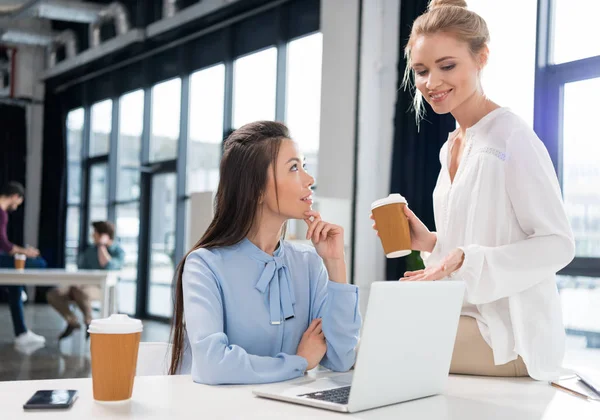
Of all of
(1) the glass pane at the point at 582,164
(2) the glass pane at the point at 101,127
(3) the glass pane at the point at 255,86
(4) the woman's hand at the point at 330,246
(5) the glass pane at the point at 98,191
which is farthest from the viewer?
(5) the glass pane at the point at 98,191

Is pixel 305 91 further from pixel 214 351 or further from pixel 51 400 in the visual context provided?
pixel 51 400

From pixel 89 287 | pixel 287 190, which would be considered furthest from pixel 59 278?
pixel 287 190

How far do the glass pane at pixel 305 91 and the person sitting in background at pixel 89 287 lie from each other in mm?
2387

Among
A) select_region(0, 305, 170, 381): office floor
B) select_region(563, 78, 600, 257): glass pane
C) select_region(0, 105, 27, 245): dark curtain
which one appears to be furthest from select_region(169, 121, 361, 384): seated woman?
select_region(0, 105, 27, 245): dark curtain

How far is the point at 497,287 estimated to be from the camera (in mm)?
1447

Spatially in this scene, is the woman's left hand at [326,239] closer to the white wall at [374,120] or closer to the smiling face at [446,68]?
the smiling face at [446,68]

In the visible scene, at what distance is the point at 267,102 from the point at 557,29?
3.49 metres

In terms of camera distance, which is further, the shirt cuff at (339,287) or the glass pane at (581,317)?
the glass pane at (581,317)

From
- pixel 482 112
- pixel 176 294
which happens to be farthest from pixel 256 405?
pixel 482 112

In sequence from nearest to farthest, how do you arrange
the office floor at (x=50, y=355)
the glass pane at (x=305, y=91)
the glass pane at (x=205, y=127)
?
the office floor at (x=50, y=355), the glass pane at (x=305, y=91), the glass pane at (x=205, y=127)

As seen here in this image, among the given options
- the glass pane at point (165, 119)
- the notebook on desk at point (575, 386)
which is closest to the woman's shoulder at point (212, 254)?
the notebook on desk at point (575, 386)

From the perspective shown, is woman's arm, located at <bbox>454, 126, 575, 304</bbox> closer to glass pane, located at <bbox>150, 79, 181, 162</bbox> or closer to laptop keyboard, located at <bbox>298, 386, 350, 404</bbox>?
laptop keyboard, located at <bbox>298, 386, 350, 404</bbox>

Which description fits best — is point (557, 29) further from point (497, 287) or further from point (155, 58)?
point (155, 58)

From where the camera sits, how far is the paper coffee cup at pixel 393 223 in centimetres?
165
